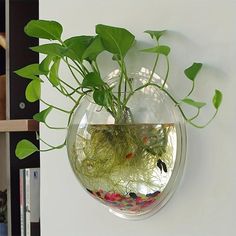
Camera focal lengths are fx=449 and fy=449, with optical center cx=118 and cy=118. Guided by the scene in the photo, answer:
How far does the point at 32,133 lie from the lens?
1.23 meters

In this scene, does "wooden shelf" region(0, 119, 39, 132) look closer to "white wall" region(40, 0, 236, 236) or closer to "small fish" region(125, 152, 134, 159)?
"white wall" region(40, 0, 236, 236)

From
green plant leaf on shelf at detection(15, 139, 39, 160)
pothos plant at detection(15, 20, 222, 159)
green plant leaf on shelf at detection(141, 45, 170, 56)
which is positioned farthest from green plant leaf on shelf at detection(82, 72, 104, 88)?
green plant leaf on shelf at detection(15, 139, 39, 160)

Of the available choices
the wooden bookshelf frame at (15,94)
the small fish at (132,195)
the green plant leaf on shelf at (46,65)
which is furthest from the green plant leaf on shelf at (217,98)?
the wooden bookshelf frame at (15,94)

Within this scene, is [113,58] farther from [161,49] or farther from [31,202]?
[31,202]

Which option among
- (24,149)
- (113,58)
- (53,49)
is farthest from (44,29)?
(24,149)

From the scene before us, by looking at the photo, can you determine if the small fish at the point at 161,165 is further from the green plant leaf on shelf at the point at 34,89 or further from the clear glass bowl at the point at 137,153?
the green plant leaf on shelf at the point at 34,89

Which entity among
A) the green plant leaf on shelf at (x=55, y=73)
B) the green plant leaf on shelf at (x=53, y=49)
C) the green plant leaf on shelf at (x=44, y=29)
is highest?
the green plant leaf on shelf at (x=44, y=29)

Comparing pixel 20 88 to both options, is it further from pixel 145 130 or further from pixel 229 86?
pixel 229 86

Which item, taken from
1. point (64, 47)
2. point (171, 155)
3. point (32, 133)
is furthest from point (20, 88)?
point (171, 155)

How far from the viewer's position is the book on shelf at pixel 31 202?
1.13 m

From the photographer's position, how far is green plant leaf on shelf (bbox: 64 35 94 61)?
2.57 feet

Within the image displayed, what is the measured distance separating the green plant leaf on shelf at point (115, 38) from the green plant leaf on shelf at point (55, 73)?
128 millimetres

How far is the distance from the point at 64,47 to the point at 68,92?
18cm

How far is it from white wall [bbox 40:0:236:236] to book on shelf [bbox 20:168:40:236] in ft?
0.82
